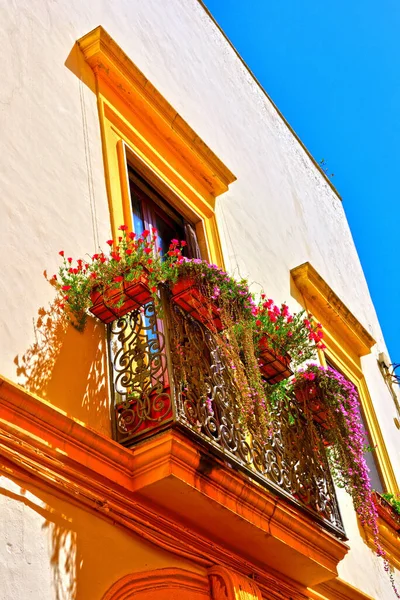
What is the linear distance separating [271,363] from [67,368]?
205 centimetres

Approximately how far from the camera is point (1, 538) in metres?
4.62

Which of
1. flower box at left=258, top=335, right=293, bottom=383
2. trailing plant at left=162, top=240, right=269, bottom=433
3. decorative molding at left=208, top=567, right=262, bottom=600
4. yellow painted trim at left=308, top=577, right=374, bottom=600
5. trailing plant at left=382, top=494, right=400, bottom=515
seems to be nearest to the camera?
decorative molding at left=208, top=567, right=262, bottom=600

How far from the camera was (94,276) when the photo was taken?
613 centimetres

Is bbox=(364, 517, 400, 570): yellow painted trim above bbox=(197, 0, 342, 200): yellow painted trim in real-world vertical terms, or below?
below

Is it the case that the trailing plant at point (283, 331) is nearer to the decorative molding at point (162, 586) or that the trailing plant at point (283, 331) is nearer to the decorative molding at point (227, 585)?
the decorative molding at point (227, 585)

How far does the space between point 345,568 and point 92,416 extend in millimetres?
3773

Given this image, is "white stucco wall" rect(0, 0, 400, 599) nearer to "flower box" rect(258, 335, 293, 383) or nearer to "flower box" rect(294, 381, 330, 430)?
"flower box" rect(258, 335, 293, 383)

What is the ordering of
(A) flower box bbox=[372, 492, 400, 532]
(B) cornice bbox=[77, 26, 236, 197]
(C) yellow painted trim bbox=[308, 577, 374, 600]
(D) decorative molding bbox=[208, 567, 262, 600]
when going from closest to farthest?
1. (D) decorative molding bbox=[208, 567, 262, 600]
2. (C) yellow painted trim bbox=[308, 577, 374, 600]
3. (B) cornice bbox=[77, 26, 236, 197]
4. (A) flower box bbox=[372, 492, 400, 532]

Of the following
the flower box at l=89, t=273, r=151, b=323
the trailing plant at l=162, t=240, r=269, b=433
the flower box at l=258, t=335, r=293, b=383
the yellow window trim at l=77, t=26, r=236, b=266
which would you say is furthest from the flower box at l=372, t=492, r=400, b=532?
the flower box at l=89, t=273, r=151, b=323

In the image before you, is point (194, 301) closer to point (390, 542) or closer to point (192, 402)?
point (192, 402)

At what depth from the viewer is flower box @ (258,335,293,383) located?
7258 mm

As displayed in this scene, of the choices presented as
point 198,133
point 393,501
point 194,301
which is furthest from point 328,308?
point 194,301

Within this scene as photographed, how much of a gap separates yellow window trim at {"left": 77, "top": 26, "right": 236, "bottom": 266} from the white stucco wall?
194 millimetres

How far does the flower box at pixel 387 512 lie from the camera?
954cm
